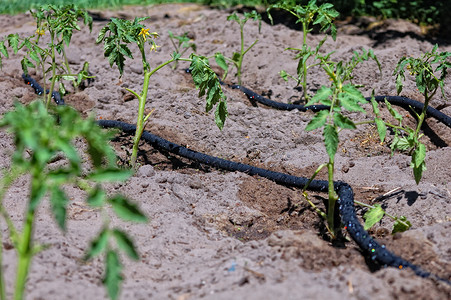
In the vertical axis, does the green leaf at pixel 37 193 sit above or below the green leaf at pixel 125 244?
above

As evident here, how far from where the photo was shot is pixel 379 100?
5297mm

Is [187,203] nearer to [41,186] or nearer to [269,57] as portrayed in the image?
[41,186]

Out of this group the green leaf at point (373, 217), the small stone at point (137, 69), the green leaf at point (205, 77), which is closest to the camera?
the green leaf at point (373, 217)

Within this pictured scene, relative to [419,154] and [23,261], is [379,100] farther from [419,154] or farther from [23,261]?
[23,261]

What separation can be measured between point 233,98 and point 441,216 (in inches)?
101

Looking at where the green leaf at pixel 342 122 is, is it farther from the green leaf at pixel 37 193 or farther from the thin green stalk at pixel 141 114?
the thin green stalk at pixel 141 114

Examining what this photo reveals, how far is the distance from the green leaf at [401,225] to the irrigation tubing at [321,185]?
0.77ft

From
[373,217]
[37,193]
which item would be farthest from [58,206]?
[373,217]

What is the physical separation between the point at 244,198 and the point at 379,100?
2148mm

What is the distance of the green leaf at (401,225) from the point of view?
10.4ft

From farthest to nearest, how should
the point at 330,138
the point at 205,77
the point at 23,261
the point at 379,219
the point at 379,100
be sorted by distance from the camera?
the point at 379,100 < the point at 205,77 < the point at 379,219 < the point at 330,138 < the point at 23,261

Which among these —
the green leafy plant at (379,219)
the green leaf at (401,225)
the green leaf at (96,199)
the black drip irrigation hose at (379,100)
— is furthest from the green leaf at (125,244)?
the black drip irrigation hose at (379,100)

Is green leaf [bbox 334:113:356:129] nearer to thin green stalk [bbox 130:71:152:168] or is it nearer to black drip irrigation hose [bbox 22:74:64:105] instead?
thin green stalk [bbox 130:71:152:168]

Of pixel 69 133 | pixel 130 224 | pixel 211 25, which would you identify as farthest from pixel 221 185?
pixel 211 25
